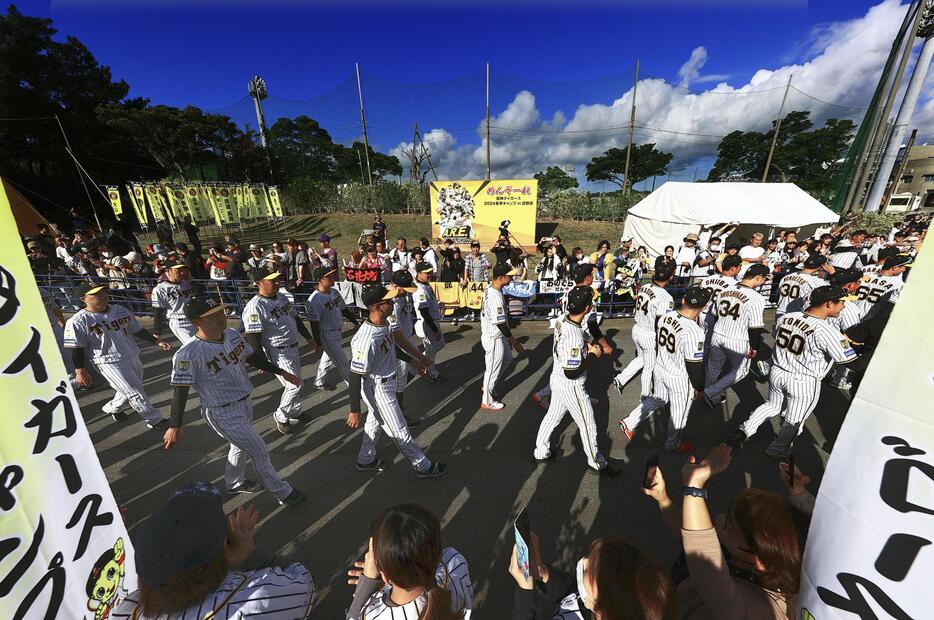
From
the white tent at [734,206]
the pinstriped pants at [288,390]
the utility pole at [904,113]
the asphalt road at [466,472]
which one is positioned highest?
the utility pole at [904,113]

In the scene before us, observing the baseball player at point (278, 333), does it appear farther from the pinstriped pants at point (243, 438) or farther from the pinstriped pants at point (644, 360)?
the pinstriped pants at point (644, 360)

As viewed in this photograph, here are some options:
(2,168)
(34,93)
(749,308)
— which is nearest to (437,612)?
(749,308)

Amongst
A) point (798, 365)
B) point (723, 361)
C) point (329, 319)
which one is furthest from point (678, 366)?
point (329, 319)

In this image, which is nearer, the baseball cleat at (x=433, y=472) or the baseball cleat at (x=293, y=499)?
the baseball cleat at (x=293, y=499)

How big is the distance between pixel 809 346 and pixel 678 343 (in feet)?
4.48

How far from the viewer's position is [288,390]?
505cm

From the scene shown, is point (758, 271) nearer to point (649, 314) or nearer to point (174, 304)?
point (649, 314)

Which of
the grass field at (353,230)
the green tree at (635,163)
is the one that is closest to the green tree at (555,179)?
the green tree at (635,163)

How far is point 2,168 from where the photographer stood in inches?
971

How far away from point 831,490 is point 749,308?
4668mm

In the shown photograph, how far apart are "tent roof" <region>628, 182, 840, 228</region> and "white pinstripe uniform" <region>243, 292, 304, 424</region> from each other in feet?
44.8

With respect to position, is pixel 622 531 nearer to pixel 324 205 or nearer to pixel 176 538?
pixel 176 538

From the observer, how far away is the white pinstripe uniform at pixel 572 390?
3775mm

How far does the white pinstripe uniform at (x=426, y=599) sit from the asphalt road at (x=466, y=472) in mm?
1421
